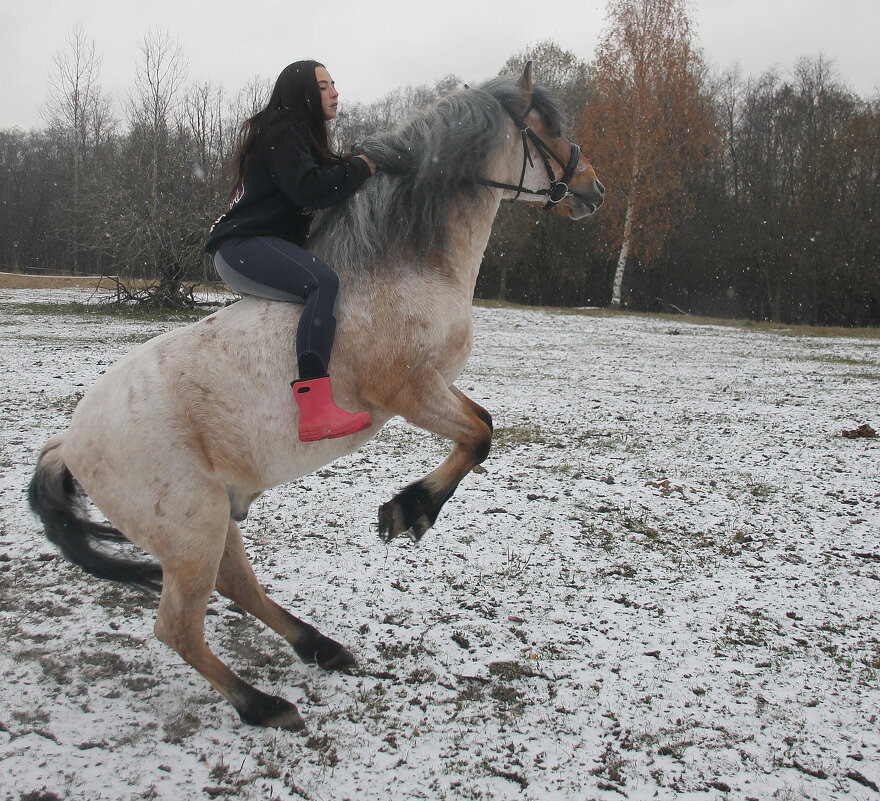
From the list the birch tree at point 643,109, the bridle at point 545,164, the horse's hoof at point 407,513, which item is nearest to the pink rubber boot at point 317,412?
the horse's hoof at point 407,513

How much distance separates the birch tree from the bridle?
1114 inches

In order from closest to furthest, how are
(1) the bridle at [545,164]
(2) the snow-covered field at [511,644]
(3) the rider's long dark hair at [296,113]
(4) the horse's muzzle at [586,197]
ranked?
1. (2) the snow-covered field at [511,644]
2. (3) the rider's long dark hair at [296,113]
3. (1) the bridle at [545,164]
4. (4) the horse's muzzle at [586,197]

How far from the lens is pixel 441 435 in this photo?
123 inches

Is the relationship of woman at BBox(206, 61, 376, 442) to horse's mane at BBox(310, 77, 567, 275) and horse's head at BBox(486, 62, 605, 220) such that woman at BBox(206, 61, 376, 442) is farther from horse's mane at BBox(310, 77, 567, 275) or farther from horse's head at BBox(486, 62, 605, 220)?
horse's head at BBox(486, 62, 605, 220)

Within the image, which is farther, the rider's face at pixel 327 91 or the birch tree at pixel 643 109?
the birch tree at pixel 643 109

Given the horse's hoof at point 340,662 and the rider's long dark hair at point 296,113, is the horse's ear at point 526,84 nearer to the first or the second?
the rider's long dark hair at point 296,113

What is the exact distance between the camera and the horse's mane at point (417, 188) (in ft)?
10.4

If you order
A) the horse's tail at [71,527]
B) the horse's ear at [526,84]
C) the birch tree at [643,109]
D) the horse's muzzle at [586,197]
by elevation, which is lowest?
the horse's tail at [71,527]

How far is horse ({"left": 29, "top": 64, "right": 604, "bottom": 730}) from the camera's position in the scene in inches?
111

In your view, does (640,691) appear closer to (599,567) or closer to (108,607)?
(599,567)

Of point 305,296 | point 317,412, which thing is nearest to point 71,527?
point 317,412

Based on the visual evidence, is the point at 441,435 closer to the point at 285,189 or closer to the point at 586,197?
the point at 285,189

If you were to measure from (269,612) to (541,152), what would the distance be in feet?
8.82

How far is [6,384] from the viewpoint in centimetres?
909
